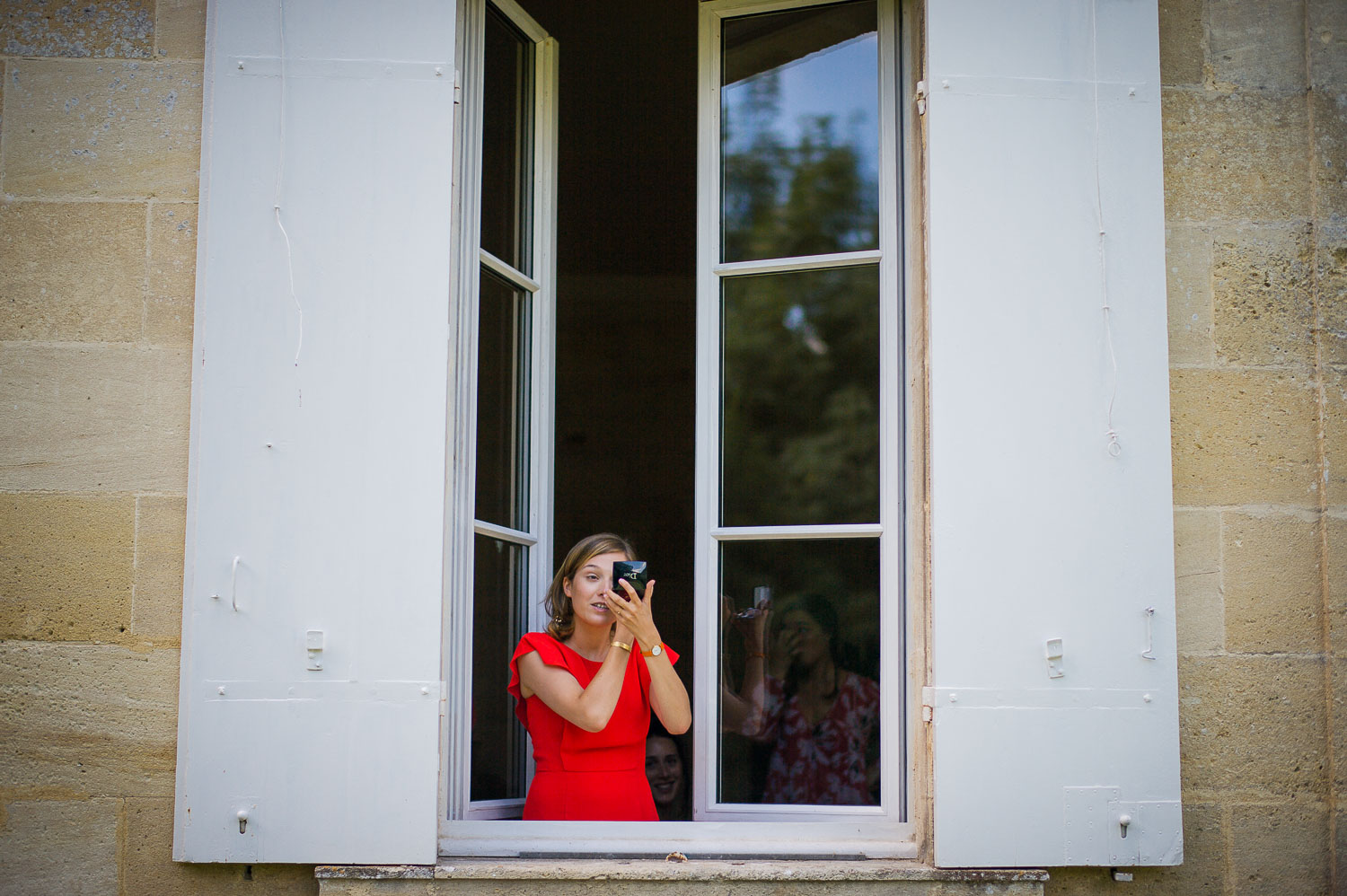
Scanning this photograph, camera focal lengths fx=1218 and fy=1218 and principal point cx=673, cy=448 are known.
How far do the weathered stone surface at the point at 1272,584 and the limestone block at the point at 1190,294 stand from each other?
1.10ft

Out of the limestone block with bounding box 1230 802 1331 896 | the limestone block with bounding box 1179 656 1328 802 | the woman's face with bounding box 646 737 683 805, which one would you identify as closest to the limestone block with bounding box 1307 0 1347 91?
the limestone block with bounding box 1179 656 1328 802

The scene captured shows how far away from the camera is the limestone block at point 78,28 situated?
250 centimetres

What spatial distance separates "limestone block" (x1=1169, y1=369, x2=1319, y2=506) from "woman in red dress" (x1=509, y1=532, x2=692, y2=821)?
3.75ft

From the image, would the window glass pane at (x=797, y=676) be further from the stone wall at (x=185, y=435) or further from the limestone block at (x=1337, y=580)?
the limestone block at (x=1337, y=580)

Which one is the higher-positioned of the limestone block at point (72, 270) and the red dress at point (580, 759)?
the limestone block at point (72, 270)

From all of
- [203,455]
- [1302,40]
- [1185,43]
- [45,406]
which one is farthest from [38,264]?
[1302,40]

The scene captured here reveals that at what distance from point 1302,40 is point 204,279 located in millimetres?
2291

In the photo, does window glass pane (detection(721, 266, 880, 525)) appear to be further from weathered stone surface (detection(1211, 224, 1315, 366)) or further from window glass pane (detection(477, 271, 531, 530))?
weathered stone surface (detection(1211, 224, 1315, 366))

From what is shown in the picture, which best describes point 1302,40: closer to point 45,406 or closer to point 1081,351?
point 1081,351

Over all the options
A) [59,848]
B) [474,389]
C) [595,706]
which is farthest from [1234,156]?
[59,848]

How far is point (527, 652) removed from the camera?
107 inches

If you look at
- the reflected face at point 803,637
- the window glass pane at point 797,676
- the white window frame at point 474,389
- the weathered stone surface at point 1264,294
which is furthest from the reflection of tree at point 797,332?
the weathered stone surface at point 1264,294

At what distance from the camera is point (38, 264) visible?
8.02 feet

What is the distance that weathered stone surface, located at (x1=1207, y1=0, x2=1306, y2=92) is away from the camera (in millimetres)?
2529
